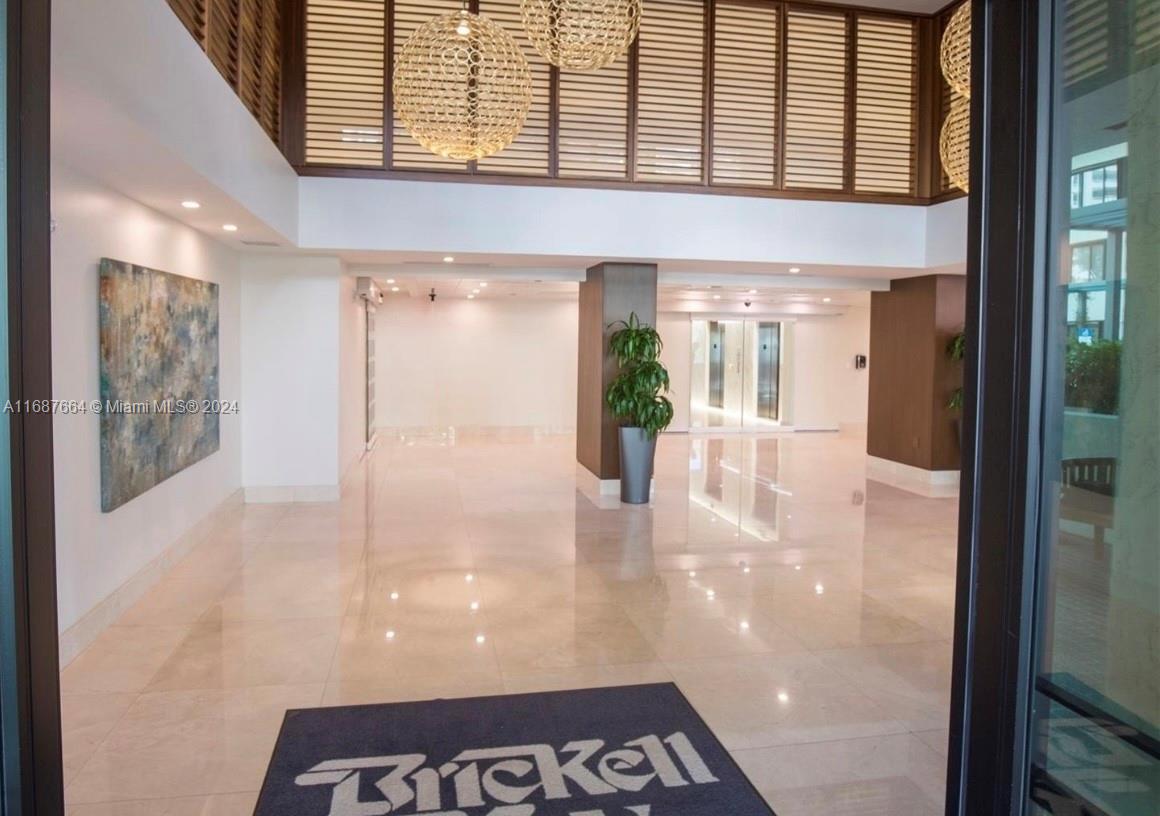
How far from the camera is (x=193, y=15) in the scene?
4.93m

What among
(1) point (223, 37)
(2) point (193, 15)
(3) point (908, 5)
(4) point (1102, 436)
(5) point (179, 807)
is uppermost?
(3) point (908, 5)

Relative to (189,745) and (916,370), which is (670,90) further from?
(189,745)

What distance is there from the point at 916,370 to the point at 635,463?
4116mm

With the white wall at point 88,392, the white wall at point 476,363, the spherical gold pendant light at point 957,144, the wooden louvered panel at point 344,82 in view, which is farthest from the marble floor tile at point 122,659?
the white wall at point 476,363

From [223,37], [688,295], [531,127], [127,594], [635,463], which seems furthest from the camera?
[688,295]

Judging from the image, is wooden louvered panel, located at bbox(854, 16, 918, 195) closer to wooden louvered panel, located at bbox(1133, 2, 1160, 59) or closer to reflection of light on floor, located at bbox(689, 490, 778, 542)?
reflection of light on floor, located at bbox(689, 490, 778, 542)

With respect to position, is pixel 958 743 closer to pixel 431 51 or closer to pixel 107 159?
pixel 431 51

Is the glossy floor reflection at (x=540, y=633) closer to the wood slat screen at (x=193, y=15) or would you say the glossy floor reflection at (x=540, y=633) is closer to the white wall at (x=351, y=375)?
the white wall at (x=351, y=375)

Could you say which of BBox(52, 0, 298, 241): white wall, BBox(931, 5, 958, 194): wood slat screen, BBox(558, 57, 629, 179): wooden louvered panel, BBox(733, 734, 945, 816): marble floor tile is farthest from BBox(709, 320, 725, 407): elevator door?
BBox(733, 734, 945, 816): marble floor tile

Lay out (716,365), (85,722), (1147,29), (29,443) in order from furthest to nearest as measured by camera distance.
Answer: (716,365) < (85,722) < (29,443) < (1147,29)

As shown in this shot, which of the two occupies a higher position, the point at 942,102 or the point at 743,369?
the point at 942,102

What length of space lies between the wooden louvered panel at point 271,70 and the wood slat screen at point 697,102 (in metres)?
0.32

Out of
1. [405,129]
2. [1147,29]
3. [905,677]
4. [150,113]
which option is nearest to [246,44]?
[405,129]

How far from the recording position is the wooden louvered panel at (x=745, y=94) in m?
8.63
